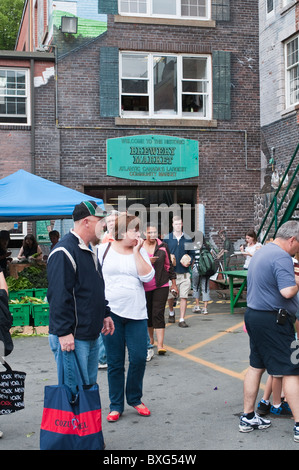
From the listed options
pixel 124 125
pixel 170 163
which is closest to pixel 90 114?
pixel 124 125

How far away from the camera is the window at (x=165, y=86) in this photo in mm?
15906

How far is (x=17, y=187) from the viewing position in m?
10.6

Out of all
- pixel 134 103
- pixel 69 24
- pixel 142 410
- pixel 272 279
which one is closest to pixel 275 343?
pixel 272 279

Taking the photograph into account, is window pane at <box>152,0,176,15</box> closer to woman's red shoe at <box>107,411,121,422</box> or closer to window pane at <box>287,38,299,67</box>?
window pane at <box>287,38,299,67</box>

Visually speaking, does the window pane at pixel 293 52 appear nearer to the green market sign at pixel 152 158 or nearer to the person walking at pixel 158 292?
the green market sign at pixel 152 158

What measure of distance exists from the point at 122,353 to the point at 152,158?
11045mm

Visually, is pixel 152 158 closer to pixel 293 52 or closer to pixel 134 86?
pixel 134 86

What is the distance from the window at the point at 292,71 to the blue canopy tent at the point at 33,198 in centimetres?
745

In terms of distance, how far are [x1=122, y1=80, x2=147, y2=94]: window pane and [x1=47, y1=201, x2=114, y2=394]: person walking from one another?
1242 centimetres

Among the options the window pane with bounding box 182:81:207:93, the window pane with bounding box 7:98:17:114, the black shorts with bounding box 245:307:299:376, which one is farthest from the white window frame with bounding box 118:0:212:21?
the black shorts with bounding box 245:307:299:376

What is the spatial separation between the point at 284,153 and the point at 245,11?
188 inches

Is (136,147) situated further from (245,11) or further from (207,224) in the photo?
(245,11)

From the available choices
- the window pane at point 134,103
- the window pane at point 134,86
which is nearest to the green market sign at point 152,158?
the window pane at point 134,103

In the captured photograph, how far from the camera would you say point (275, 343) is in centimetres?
455
